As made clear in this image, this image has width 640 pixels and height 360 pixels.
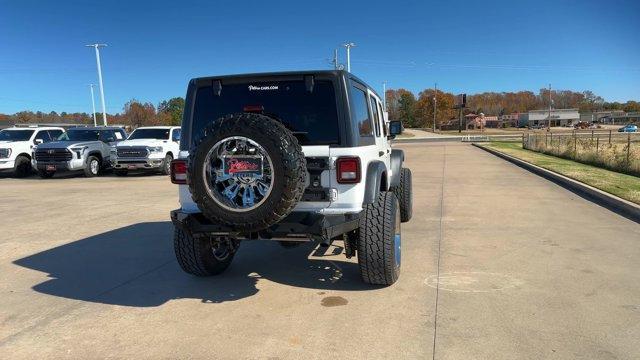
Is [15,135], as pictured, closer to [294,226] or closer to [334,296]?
[334,296]

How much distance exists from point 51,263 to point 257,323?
3.45m

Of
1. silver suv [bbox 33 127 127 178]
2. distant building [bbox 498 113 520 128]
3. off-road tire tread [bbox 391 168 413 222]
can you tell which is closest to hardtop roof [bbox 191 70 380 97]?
off-road tire tread [bbox 391 168 413 222]

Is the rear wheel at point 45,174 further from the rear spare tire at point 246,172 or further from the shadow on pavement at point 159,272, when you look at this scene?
the rear spare tire at point 246,172

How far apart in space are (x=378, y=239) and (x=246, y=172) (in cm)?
138

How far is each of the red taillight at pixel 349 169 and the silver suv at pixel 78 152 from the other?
49.7ft

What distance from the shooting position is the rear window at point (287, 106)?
430 centimetres

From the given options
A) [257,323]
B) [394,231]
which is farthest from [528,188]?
[257,323]

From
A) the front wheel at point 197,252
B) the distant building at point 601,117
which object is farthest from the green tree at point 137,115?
the distant building at point 601,117

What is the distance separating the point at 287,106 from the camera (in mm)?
4398

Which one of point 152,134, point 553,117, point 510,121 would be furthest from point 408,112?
point 152,134

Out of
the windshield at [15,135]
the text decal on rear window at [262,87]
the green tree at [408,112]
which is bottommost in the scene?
the windshield at [15,135]

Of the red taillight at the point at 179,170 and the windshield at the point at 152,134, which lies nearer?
the red taillight at the point at 179,170

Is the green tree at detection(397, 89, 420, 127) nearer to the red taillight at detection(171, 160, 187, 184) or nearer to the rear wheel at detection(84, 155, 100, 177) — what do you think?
the rear wheel at detection(84, 155, 100, 177)

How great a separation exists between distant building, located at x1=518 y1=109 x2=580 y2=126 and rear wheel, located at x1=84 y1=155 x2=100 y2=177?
144m
